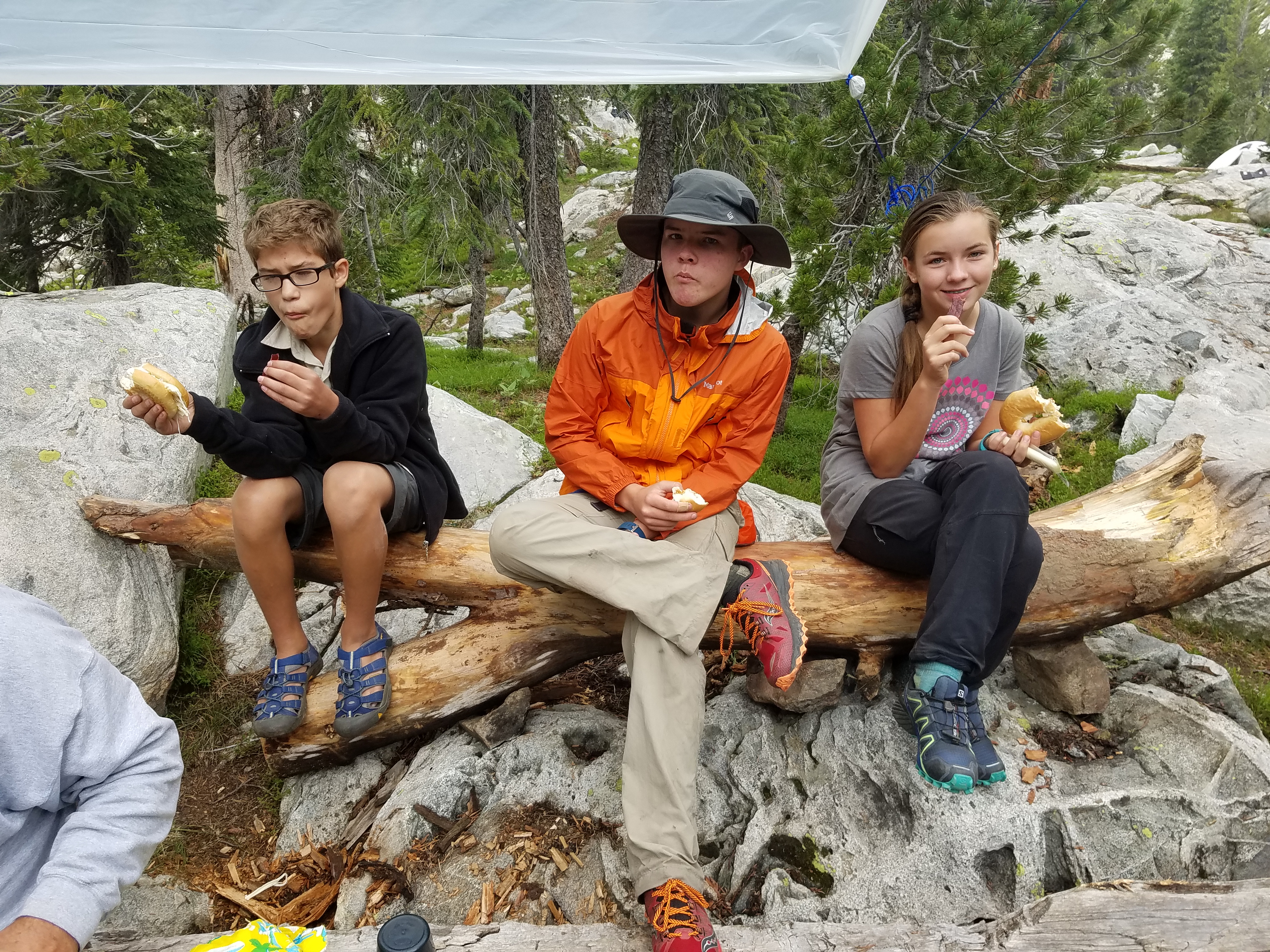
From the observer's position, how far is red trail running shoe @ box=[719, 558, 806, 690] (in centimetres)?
323

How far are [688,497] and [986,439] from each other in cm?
143

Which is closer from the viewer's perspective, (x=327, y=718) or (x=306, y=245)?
(x=306, y=245)

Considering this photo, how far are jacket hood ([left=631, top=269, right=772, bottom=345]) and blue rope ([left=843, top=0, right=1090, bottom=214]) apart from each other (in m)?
2.22

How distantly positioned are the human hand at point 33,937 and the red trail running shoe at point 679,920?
1.56 meters

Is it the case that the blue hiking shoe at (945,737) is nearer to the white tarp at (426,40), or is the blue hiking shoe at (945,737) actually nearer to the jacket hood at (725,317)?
the jacket hood at (725,317)

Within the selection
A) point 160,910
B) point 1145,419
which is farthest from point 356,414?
point 1145,419

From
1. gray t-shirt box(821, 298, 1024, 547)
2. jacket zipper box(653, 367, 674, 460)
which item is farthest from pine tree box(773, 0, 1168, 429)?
jacket zipper box(653, 367, 674, 460)

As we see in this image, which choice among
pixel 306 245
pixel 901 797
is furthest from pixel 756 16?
pixel 901 797

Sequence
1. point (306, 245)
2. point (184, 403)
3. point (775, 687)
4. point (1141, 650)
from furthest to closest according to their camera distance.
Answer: point (1141, 650) < point (775, 687) < point (306, 245) < point (184, 403)

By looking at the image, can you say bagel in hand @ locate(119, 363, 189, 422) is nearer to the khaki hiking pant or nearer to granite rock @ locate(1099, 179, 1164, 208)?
the khaki hiking pant

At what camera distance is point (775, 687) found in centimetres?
357

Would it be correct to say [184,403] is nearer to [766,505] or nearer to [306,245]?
[306,245]

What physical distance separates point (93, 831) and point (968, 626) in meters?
2.82

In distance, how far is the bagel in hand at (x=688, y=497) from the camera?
330cm
